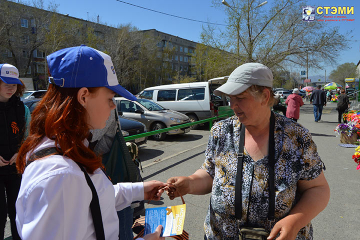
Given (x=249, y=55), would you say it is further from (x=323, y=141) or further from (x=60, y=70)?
(x=60, y=70)

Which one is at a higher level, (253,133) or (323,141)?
(253,133)

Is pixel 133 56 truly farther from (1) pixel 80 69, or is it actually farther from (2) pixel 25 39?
(1) pixel 80 69

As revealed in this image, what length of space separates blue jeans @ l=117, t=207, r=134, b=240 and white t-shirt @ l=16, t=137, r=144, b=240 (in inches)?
41.3

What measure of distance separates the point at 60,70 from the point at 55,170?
41 centimetres

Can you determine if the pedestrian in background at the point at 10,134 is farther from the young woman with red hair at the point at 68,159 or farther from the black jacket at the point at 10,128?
the young woman with red hair at the point at 68,159

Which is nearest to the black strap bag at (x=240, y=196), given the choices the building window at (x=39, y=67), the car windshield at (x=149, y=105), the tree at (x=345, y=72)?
the car windshield at (x=149, y=105)

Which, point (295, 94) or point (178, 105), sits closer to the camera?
point (295, 94)

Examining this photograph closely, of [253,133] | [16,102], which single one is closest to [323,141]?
[253,133]

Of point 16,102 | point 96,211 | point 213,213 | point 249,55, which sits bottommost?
point 213,213

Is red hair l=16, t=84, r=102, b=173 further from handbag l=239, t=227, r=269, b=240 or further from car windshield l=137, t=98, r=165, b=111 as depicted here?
car windshield l=137, t=98, r=165, b=111

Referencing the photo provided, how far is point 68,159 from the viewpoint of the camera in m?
0.91

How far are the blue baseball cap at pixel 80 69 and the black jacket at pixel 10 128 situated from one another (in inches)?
77.8

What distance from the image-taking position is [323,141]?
8945 millimetres

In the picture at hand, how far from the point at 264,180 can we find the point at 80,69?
1.18 metres
